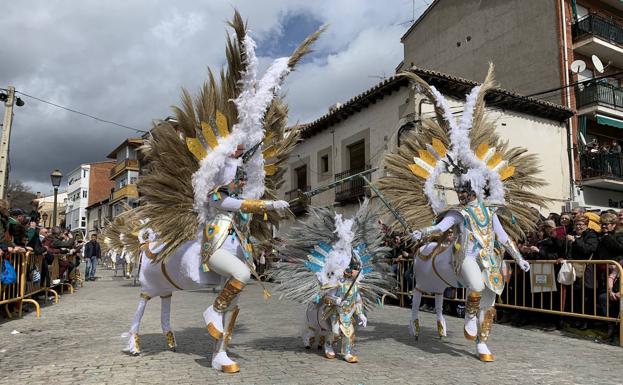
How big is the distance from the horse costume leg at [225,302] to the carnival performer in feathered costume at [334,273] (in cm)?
73

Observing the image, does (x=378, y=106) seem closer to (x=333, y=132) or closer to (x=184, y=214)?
(x=333, y=132)

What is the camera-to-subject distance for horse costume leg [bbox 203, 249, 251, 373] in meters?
4.33

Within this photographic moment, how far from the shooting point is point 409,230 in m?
5.75

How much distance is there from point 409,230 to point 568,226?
4000 millimetres

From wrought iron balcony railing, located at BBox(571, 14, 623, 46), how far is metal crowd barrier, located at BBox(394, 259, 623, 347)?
1216 cm

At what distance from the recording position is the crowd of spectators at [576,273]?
655cm

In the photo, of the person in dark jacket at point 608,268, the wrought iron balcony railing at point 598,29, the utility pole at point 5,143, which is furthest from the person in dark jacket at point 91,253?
the wrought iron balcony railing at point 598,29

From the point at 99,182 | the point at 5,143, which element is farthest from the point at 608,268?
the point at 99,182

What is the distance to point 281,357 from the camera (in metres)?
5.05

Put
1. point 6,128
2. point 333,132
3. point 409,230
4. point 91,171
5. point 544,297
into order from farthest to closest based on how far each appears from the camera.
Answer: point 91,171
point 333,132
point 6,128
point 544,297
point 409,230

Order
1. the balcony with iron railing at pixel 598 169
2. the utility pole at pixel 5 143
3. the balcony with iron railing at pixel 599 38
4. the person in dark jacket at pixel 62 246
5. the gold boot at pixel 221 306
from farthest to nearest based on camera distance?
1. the balcony with iron railing at pixel 599 38
2. the balcony with iron railing at pixel 598 169
3. the utility pole at pixel 5 143
4. the person in dark jacket at pixel 62 246
5. the gold boot at pixel 221 306

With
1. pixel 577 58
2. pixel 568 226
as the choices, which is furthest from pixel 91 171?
pixel 568 226

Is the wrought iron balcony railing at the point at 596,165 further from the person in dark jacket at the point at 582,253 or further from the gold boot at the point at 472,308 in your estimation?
the gold boot at the point at 472,308

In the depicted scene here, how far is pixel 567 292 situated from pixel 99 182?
213ft
